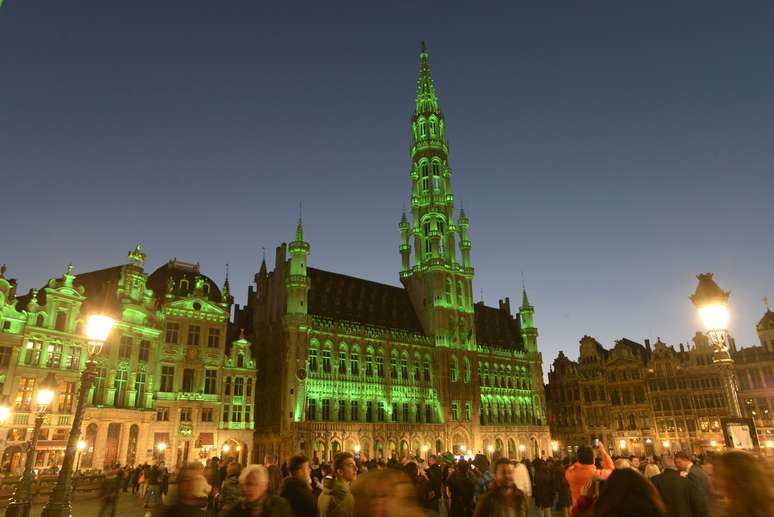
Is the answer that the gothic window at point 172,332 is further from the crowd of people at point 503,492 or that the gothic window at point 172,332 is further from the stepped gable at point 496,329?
the stepped gable at point 496,329

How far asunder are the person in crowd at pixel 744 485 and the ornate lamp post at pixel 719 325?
27.4 ft

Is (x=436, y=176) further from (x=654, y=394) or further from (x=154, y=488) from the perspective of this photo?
(x=154, y=488)

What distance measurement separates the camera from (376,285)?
2643 inches

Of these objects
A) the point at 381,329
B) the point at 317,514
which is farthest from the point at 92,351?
the point at 381,329

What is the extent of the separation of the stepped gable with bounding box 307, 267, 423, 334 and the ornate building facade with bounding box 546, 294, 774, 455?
26.1 meters

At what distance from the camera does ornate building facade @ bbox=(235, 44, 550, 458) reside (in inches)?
2050

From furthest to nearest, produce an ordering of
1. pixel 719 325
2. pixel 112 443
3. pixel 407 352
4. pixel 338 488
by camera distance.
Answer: pixel 407 352
pixel 112 443
pixel 719 325
pixel 338 488

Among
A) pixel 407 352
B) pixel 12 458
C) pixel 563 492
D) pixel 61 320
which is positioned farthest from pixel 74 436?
pixel 407 352

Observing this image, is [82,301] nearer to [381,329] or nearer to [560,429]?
[381,329]

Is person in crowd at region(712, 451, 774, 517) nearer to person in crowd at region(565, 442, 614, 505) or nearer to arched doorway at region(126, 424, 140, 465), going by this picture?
person in crowd at region(565, 442, 614, 505)

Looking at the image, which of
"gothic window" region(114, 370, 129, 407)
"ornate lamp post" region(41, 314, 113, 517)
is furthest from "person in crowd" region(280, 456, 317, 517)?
"gothic window" region(114, 370, 129, 407)

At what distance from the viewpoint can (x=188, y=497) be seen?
5.42 metres

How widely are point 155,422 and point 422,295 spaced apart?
35.2m

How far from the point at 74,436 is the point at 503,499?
11512 millimetres
